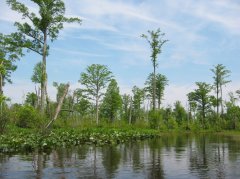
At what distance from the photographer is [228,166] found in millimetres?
13117

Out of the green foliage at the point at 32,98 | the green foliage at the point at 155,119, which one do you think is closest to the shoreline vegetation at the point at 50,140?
the green foliage at the point at 155,119

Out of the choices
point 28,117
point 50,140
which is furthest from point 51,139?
point 28,117

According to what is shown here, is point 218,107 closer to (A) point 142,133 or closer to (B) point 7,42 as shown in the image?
(A) point 142,133

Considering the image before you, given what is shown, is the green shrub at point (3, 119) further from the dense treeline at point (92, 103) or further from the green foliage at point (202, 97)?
the green foliage at point (202, 97)

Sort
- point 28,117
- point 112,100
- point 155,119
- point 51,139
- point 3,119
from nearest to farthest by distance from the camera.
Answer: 1. point 51,139
2. point 3,119
3. point 28,117
4. point 155,119
5. point 112,100

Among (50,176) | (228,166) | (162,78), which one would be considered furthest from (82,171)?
(162,78)

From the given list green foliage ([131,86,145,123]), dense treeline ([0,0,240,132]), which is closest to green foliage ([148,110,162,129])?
dense treeline ([0,0,240,132])

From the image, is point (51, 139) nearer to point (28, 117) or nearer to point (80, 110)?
point (28, 117)

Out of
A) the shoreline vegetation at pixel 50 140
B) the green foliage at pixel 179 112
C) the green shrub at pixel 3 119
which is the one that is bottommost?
the shoreline vegetation at pixel 50 140

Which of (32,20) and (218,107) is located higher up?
(32,20)

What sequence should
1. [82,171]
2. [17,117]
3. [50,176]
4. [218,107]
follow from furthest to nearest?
[218,107] → [17,117] → [82,171] → [50,176]

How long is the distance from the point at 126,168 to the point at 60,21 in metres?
26.2

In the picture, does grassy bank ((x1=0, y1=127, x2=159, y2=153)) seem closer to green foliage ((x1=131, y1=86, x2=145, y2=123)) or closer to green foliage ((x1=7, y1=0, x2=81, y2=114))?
green foliage ((x1=7, y1=0, x2=81, y2=114))

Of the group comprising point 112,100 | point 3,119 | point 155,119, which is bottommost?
point 3,119
